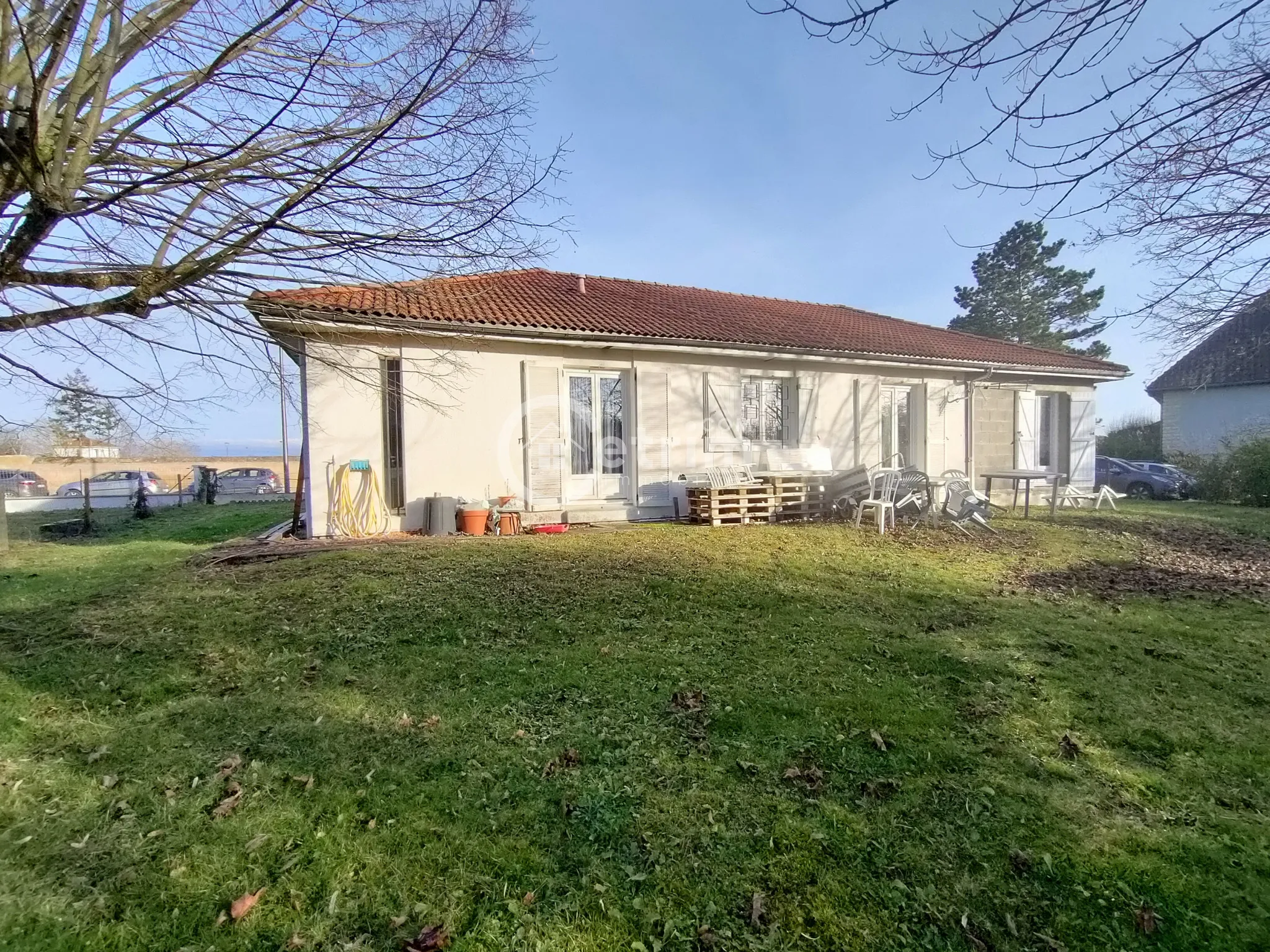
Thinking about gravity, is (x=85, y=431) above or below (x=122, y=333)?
below

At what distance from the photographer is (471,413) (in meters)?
9.25

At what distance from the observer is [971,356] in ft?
44.4

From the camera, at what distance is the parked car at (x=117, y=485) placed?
19.9 meters

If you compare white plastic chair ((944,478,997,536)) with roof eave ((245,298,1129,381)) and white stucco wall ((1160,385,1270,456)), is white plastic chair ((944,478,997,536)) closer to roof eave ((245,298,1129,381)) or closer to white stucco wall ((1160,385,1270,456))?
roof eave ((245,298,1129,381))

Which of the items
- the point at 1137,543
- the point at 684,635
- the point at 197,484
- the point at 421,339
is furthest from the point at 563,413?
the point at 197,484

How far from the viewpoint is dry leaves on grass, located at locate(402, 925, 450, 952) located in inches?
75.3

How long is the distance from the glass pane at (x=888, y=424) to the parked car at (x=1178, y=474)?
1048 centimetres

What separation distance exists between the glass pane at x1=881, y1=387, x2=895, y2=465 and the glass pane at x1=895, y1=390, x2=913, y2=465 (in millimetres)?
114

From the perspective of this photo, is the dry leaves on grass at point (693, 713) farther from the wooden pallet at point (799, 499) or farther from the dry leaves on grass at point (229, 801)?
the wooden pallet at point (799, 499)

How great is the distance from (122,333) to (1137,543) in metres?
11.9

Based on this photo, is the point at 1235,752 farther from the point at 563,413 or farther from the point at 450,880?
the point at 563,413

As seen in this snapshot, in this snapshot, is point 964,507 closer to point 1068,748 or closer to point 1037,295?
point 1068,748

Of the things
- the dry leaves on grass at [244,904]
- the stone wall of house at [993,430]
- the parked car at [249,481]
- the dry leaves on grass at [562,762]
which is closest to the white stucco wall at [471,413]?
the stone wall of house at [993,430]

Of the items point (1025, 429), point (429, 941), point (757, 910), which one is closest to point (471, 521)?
point (429, 941)
